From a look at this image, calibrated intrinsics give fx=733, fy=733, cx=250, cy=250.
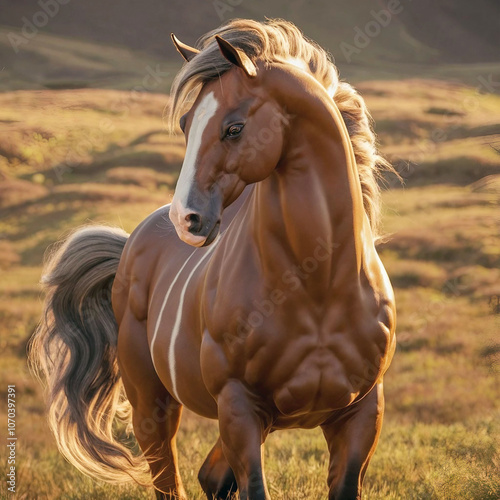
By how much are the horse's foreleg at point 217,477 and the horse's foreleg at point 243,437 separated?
1.42 m

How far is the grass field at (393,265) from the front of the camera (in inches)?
225

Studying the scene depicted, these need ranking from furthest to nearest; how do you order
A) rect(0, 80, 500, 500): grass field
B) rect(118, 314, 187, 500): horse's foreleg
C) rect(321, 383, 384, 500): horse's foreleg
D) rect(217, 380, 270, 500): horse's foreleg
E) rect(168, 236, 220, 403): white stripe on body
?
rect(0, 80, 500, 500): grass field
rect(118, 314, 187, 500): horse's foreleg
rect(168, 236, 220, 403): white stripe on body
rect(321, 383, 384, 500): horse's foreleg
rect(217, 380, 270, 500): horse's foreleg

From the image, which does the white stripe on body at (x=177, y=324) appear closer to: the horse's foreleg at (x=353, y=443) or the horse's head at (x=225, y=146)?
the horse's foreleg at (x=353, y=443)

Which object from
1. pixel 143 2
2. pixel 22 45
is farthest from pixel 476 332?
pixel 143 2

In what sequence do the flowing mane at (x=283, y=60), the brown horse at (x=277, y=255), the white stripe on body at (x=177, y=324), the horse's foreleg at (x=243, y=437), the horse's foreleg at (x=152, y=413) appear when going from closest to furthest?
the brown horse at (x=277, y=255), the flowing mane at (x=283, y=60), the horse's foreleg at (x=243, y=437), the white stripe on body at (x=177, y=324), the horse's foreleg at (x=152, y=413)

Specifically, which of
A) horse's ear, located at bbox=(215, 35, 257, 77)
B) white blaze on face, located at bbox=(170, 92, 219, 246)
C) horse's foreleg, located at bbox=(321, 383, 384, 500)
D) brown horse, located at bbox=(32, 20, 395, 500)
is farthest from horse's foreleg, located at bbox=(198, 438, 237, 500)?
horse's ear, located at bbox=(215, 35, 257, 77)

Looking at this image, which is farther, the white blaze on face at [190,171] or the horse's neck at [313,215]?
the horse's neck at [313,215]

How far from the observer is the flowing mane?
3.12m

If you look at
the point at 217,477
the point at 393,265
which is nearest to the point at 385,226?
the point at 393,265

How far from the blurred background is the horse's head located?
38 cm

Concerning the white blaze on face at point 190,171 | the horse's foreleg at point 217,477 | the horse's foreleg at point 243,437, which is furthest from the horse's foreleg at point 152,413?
the white blaze on face at point 190,171

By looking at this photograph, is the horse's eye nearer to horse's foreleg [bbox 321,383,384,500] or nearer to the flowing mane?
the flowing mane

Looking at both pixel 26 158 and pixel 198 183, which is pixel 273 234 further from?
pixel 26 158

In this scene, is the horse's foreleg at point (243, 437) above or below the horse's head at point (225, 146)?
below
